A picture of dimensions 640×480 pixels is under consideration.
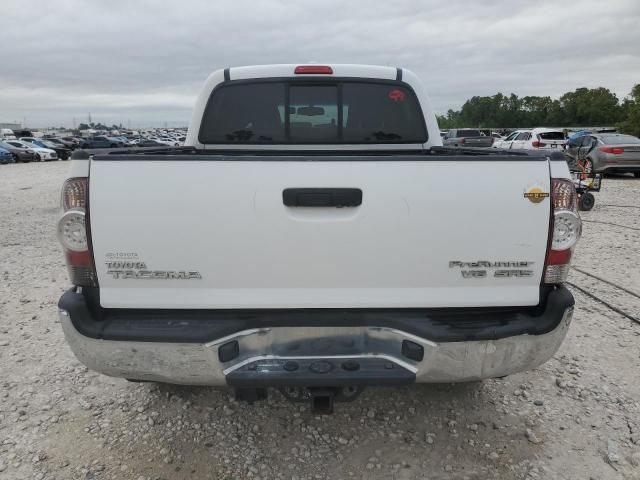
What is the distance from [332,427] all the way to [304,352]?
97 centimetres

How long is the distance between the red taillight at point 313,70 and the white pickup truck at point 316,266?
1814 mm

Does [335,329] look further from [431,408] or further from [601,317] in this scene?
[601,317]

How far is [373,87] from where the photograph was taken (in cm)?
407

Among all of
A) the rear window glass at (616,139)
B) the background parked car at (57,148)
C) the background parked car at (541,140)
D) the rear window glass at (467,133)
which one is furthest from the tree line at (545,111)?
the background parked car at (57,148)

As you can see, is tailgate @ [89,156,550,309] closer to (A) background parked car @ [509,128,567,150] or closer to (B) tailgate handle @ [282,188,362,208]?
(B) tailgate handle @ [282,188,362,208]

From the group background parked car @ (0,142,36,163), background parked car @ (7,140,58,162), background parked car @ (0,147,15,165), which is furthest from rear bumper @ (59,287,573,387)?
background parked car @ (7,140,58,162)

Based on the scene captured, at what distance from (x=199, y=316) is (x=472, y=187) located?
1.42 meters

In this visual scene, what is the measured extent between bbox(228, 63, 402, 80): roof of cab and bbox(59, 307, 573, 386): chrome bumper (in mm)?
2357

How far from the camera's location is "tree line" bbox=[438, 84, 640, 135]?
3354 inches

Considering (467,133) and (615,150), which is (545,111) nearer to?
(467,133)

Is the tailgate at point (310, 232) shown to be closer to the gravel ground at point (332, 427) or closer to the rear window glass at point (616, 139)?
the gravel ground at point (332, 427)

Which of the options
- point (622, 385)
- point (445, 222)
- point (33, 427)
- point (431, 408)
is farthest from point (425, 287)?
point (33, 427)

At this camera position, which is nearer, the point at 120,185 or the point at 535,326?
the point at 120,185

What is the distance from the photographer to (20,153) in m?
34.2
